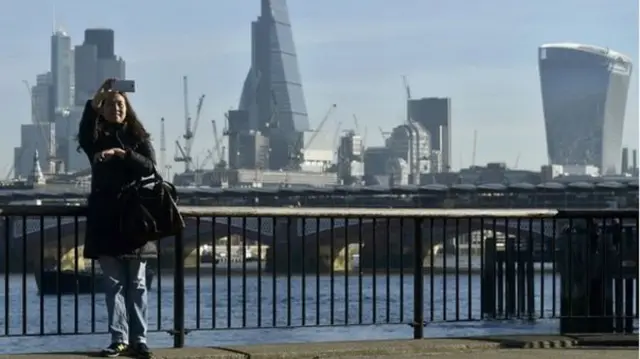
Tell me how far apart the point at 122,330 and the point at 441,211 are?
322 cm

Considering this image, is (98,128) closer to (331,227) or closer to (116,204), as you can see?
(116,204)

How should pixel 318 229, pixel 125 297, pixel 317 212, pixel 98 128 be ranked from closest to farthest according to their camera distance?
pixel 98 128
pixel 125 297
pixel 317 212
pixel 318 229

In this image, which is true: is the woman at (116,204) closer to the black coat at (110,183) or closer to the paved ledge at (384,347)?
the black coat at (110,183)

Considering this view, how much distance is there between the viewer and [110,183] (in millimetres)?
10000

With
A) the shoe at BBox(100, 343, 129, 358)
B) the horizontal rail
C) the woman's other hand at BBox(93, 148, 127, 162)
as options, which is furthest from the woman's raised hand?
the shoe at BBox(100, 343, 129, 358)

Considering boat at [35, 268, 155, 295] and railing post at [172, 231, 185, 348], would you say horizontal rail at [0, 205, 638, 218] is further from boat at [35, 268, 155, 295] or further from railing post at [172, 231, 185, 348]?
boat at [35, 268, 155, 295]

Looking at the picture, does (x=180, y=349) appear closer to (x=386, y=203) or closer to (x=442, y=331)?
(x=442, y=331)

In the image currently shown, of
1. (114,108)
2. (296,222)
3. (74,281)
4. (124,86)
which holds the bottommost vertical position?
(74,281)

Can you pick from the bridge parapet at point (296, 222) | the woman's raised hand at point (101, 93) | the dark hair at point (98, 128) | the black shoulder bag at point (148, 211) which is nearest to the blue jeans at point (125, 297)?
the black shoulder bag at point (148, 211)

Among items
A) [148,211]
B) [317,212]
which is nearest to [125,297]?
[148,211]

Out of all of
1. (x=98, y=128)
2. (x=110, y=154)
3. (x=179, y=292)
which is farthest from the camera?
(x=179, y=292)

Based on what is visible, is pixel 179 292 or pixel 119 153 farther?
pixel 179 292

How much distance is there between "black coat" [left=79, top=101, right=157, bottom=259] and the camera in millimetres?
9977

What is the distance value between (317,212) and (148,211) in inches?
84.1
